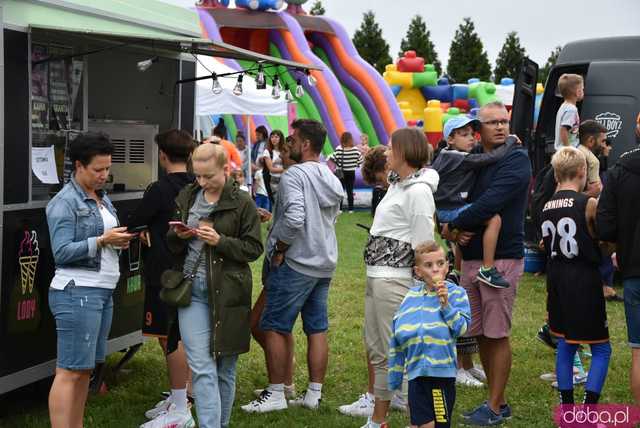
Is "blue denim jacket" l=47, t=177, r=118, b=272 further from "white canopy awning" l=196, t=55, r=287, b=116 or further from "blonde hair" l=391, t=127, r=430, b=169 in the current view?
"white canopy awning" l=196, t=55, r=287, b=116

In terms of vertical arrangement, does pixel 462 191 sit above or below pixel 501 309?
above

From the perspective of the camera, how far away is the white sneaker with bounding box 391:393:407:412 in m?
5.60

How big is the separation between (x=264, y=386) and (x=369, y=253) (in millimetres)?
1680

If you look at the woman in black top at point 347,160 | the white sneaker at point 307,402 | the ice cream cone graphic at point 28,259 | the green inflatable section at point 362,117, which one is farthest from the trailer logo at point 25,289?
the green inflatable section at point 362,117

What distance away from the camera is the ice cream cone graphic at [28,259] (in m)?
4.81

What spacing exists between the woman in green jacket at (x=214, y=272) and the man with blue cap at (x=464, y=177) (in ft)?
4.73

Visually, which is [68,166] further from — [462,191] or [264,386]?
[462,191]

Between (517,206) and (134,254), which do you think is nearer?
(517,206)

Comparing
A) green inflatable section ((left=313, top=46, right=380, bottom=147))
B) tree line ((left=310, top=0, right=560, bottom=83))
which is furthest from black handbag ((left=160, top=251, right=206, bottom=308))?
tree line ((left=310, top=0, right=560, bottom=83))

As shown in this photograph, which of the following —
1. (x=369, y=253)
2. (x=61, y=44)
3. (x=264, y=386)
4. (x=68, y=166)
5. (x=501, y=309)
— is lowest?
(x=264, y=386)

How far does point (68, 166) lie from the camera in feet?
17.9

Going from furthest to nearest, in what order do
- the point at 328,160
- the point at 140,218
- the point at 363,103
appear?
the point at 363,103
the point at 328,160
the point at 140,218

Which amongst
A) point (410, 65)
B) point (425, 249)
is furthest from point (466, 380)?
point (410, 65)

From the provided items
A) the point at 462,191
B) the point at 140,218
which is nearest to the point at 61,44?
the point at 140,218
